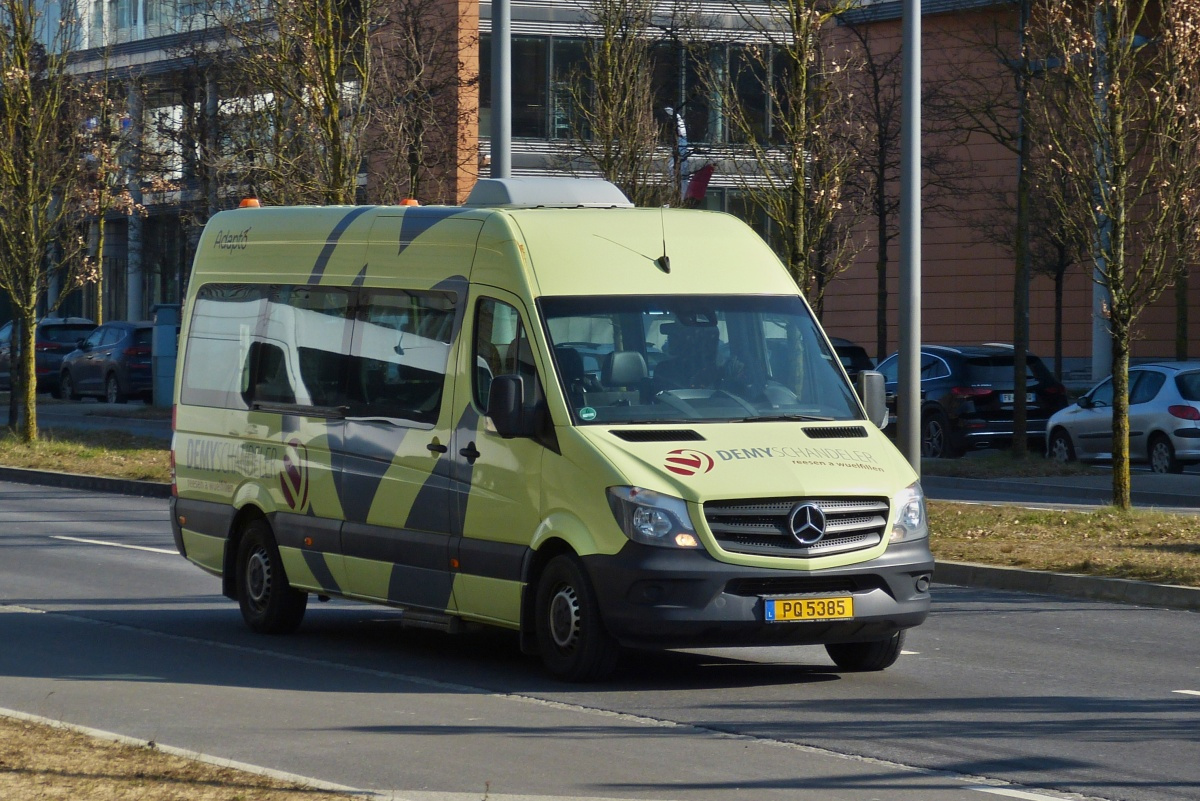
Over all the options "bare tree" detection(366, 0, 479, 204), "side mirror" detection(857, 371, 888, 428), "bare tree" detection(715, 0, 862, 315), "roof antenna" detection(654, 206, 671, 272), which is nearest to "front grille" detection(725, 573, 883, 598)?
"side mirror" detection(857, 371, 888, 428)

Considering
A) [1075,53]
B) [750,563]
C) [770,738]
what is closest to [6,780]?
[770,738]

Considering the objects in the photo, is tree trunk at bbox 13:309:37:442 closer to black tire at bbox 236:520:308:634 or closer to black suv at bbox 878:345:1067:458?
black suv at bbox 878:345:1067:458

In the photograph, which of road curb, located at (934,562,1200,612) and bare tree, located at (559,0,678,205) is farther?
bare tree, located at (559,0,678,205)

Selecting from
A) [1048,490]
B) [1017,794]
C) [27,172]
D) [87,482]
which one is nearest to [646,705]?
[1017,794]

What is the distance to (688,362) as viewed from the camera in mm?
9898

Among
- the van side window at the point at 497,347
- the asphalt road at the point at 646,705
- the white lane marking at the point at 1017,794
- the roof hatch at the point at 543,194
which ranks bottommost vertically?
the asphalt road at the point at 646,705

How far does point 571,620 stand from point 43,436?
21.6 m

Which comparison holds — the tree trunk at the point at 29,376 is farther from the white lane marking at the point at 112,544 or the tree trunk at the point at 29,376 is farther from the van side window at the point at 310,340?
the van side window at the point at 310,340

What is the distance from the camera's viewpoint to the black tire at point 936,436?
26959mm

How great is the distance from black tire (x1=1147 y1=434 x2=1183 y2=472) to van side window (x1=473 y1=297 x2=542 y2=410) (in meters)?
16.1

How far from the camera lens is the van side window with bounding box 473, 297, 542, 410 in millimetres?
9859

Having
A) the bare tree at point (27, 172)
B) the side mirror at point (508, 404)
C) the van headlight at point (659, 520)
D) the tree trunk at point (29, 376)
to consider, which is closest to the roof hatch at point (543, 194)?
the side mirror at point (508, 404)

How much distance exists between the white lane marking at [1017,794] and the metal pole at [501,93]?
437 inches

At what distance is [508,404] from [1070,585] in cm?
572
